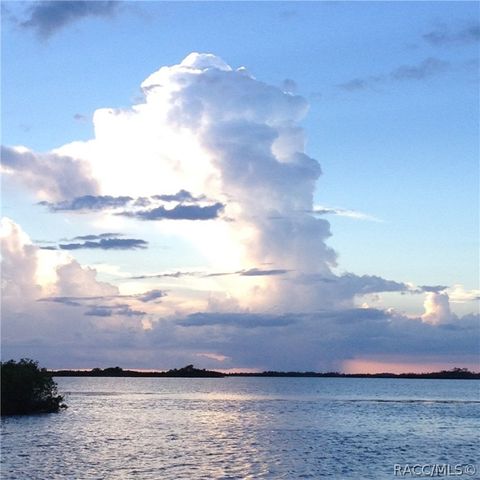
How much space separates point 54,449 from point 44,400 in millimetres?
45211

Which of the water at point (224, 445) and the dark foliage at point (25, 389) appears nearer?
the water at point (224, 445)

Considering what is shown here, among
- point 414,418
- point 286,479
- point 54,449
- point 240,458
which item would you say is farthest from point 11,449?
point 414,418

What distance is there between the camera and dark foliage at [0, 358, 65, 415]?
106 meters

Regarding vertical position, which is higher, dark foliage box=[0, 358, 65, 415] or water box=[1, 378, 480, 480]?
dark foliage box=[0, 358, 65, 415]

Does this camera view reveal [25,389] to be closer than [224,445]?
No

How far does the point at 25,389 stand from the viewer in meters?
112

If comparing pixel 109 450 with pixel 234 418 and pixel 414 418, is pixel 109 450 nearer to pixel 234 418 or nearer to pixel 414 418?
pixel 234 418

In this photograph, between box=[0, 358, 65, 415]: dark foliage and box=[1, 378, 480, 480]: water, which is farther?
box=[0, 358, 65, 415]: dark foliage

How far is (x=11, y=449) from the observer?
73.0 meters

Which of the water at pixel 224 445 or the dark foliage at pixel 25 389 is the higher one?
the dark foliage at pixel 25 389

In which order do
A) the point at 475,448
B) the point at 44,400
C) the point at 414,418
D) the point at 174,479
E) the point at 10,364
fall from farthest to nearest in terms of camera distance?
1. the point at 414,418
2. the point at 44,400
3. the point at 10,364
4. the point at 475,448
5. the point at 174,479

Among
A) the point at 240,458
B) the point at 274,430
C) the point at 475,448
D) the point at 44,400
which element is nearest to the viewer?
the point at 240,458

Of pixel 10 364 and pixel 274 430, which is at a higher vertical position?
pixel 10 364

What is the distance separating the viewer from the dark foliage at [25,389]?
→ 10600 cm
